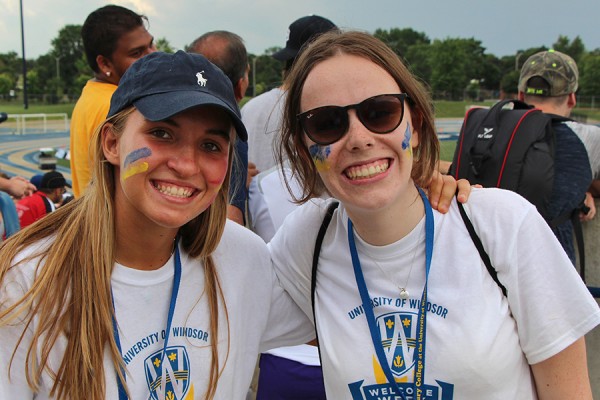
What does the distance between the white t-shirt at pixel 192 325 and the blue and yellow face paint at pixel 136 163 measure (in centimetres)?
32

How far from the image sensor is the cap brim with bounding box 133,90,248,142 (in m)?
1.65

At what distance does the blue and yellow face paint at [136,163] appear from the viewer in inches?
68.0

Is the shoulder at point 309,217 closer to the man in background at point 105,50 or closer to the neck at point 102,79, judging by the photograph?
the man in background at point 105,50

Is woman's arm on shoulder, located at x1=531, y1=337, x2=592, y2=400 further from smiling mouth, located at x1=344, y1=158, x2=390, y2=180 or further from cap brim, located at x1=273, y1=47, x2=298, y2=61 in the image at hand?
cap brim, located at x1=273, y1=47, x2=298, y2=61

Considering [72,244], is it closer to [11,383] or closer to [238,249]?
[11,383]

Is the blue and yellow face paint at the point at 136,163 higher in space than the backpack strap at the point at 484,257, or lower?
higher

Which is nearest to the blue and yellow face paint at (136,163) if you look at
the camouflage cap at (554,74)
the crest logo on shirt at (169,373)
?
the crest logo on shirt at (169,373)

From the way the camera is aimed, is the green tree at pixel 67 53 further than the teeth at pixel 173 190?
Yes

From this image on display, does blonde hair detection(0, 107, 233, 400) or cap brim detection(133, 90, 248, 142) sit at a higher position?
cap brim detection(133, 90, 248, 142)

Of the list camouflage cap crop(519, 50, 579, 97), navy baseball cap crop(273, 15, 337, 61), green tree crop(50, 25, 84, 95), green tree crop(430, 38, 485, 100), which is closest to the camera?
camouflage cap crop(519, 50, 579, 97)

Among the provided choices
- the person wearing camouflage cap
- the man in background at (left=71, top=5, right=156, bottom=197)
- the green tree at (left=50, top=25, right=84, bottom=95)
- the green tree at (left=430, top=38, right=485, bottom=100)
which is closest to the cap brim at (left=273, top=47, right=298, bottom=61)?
the man in background at (left=71, top=5, right=156, bottom=197)

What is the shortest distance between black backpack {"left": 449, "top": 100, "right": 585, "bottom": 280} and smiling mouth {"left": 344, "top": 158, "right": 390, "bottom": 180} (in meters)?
1.46

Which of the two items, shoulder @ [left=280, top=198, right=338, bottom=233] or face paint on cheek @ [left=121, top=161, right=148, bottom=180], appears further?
shoulder @ [left=280, top=198, right=338, bottom=233]

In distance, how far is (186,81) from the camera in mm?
1753
